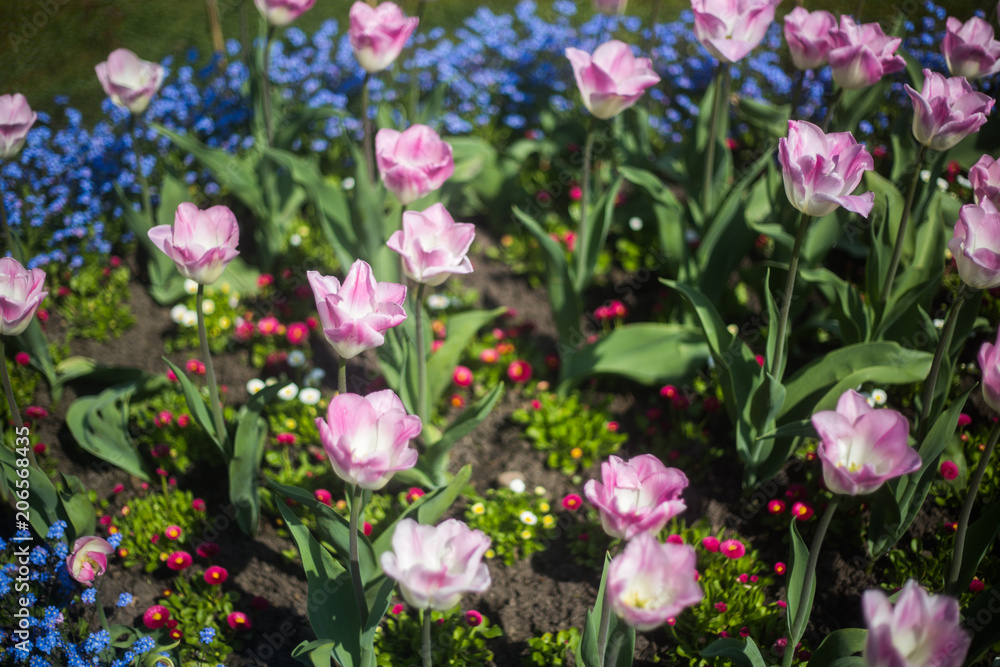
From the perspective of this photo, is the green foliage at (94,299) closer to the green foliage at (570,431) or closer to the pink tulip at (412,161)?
the pink tulip at (412,161)

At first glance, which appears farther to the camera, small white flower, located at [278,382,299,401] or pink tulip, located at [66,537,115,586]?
small white flower, located at [278,382,299,401]

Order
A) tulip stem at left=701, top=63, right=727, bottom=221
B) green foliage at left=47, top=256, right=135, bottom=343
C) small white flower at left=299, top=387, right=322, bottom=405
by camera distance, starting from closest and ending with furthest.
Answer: tulip stem at left=701, top=63, right=727, bottom=221, small white flower at left=299, top=387, right=322, bottom=405, green foliage at left=47, top=256, right=135, bottom=343

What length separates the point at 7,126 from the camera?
221cm

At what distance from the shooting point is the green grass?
4367mm

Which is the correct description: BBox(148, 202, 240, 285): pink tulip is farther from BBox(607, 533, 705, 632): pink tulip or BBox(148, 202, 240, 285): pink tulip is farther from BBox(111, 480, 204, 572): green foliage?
BBox(607, 533, 705, 632): pink tulip

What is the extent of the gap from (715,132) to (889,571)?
157 cm

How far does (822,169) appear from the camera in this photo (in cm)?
174

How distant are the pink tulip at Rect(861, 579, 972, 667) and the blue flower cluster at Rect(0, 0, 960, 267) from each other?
8.01 feet

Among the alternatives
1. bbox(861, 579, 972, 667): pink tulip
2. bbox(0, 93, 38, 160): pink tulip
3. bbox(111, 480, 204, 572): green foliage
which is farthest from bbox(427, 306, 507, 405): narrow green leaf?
bbox(861, 579, 972, 667): pink tulip

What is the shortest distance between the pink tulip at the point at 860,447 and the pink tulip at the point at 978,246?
1.60ft

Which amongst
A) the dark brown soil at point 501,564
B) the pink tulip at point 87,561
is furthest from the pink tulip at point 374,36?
the pink tulip at point 87,561

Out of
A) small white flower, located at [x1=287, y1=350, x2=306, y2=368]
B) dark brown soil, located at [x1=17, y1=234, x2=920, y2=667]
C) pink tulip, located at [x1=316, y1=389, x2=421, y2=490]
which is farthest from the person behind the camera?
small white flower, located at [x1=287, y1=350, x2=306, y2=368]

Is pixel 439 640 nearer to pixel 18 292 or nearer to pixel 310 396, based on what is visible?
pixel 310 396

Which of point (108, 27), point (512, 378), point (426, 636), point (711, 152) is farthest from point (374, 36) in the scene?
point (108, 27)
